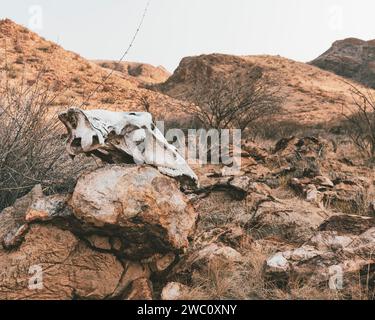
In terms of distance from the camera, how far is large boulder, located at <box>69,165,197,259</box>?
115 inches

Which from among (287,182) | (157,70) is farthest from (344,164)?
(157,70)

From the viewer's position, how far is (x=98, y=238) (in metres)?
3.12

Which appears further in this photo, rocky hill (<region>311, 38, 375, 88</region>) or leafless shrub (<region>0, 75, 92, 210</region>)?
rocky hill (<region>311, 38, 375, 88</region>)

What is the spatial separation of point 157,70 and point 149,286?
158 feet

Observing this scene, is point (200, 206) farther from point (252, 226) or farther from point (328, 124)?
point (328, 124)

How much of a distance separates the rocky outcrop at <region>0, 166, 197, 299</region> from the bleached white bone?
9.4 inches

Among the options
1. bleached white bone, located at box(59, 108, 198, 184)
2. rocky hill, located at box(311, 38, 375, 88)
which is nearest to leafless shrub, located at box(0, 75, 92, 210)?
bleached white bone, located at box(59, 108, 198, 184)

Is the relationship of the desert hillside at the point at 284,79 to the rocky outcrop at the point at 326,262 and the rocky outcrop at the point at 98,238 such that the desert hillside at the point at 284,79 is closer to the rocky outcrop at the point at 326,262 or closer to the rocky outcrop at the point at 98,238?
the rocky outcrop at the point at 326,262

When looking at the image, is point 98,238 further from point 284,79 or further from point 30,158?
point 284,79

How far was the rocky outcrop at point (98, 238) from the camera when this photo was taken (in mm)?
2912

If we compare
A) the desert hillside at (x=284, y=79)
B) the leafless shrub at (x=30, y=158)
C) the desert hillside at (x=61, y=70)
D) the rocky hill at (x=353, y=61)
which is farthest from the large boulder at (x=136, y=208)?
the rocky hill at (x=353, y=61)

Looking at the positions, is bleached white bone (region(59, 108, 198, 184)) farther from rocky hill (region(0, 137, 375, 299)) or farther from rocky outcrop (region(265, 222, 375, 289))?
rocky outcrop (region(265, 222, 375, 289))

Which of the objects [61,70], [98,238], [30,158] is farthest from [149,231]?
[61,70]

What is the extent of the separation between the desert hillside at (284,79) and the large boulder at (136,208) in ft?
49.8
